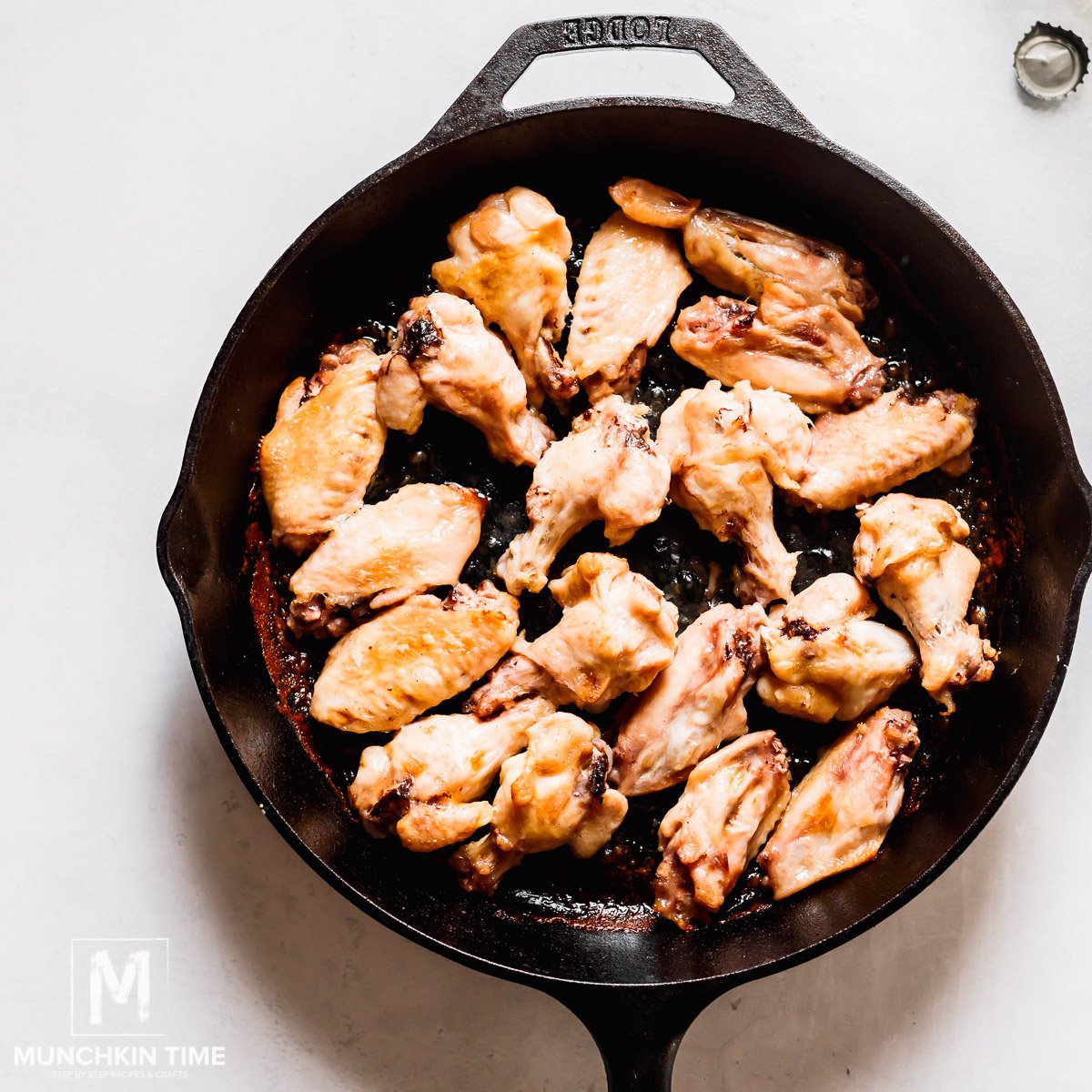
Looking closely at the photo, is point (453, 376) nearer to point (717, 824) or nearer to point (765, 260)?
point (765, 260)

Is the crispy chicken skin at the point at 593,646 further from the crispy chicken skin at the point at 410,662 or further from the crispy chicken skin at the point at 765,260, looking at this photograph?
the crispy chicken skin at the point at 765,260

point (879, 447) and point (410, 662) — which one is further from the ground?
point (879, 447)

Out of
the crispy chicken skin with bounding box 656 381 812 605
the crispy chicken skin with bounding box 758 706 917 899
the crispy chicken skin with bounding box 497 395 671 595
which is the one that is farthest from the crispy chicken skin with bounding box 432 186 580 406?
the crispy chicken skin with bounding box 758 706 917 899

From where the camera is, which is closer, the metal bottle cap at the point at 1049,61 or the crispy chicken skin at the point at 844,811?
the crispy chicken skin at the point at 844,811

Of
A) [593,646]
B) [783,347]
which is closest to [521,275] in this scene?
[783,347]

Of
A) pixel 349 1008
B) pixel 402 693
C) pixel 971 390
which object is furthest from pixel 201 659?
pixel 971 390

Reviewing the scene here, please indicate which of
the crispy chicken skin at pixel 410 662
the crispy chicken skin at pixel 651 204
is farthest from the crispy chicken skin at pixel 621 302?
the crispy chicken skin at pixel 410 662
